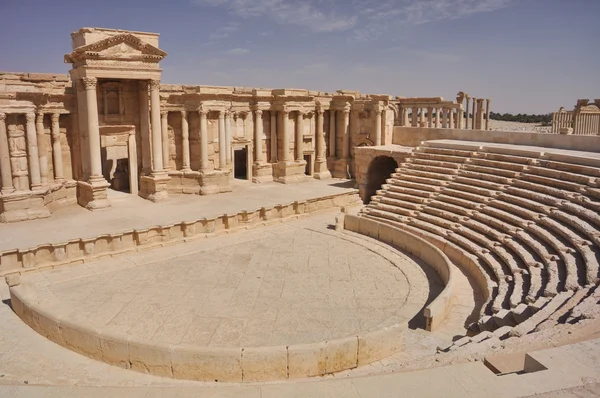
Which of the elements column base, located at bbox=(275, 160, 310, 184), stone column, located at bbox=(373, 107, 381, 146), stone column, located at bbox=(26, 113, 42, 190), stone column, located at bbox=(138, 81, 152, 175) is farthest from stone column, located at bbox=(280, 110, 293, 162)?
stone column, located at bbox=(26, 113, 42, 190)

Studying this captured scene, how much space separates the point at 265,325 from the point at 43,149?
12.8 metres

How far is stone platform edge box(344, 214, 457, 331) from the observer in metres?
10.3

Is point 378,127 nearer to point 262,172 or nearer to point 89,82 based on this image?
point 262,172

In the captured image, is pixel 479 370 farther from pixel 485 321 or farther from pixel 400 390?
pixel 485 321

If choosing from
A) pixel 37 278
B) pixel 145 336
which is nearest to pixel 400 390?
pixel 145 336

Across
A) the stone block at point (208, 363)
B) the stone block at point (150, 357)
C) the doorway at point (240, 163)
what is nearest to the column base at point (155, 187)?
the doorway at point (240, 163)

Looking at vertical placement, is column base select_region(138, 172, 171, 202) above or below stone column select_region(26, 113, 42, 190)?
below

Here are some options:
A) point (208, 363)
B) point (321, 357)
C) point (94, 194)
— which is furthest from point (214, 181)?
point (321, 357)

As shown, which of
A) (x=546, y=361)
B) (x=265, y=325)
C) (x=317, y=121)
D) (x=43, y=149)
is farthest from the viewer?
(x=317, y=121)

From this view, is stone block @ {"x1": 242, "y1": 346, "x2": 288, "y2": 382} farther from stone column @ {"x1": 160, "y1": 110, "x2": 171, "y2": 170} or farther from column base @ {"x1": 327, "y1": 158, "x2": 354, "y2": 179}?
column base @ {"x1": 327, "y1": 158, "x2": 354, "y2": 179}

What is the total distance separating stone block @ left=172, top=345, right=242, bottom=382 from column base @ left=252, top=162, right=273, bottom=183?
17.8 metres

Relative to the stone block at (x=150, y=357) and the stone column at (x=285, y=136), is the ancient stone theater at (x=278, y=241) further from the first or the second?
the stone column at (x=285, y=136)

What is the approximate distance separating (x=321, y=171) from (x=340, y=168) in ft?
4.10

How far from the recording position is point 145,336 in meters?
9.83
